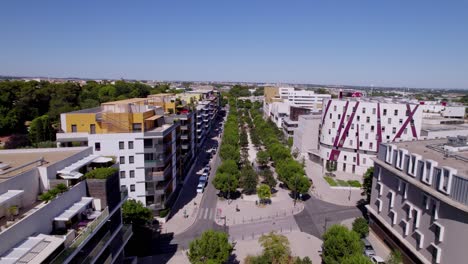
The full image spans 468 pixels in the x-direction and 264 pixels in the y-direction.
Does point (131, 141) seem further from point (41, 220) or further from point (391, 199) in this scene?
point (391, 199)

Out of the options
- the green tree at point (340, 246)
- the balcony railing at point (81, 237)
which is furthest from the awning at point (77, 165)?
the green tree at point (340, 246)

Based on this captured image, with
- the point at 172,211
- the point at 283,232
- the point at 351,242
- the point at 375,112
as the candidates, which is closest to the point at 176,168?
the point at 172,211

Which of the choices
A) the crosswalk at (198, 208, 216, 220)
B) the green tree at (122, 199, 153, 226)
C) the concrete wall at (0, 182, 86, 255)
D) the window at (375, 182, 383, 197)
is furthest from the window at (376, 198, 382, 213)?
the concrete wall at (0, 182, 86, 255)

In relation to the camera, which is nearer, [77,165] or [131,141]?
[77,165]

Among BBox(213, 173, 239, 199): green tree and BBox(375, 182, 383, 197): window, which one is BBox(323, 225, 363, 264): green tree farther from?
BBox(213, 173, 239, 199): green tree

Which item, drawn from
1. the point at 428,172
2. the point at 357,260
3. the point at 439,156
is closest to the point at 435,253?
the point at 428,172

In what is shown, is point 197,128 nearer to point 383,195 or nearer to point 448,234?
point 383,195

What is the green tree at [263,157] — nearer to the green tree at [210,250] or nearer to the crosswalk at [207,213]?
the crosswalk at [207,213]

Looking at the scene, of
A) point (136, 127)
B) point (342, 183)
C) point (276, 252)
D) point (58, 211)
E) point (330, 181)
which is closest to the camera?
point (58, 211)
